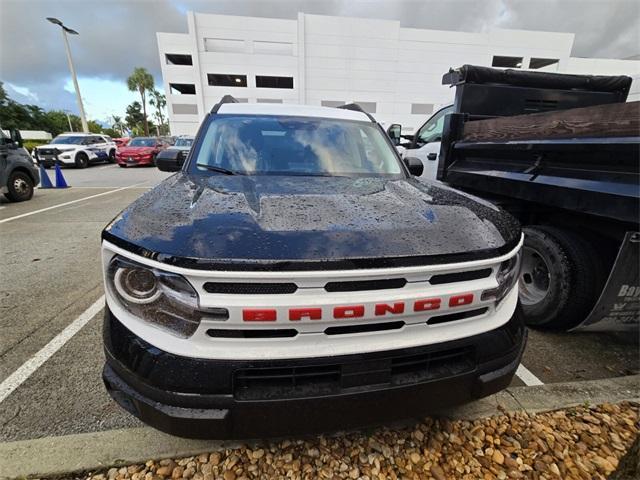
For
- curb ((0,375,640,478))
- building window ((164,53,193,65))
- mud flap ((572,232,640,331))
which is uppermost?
building window ((164,53,193,65))

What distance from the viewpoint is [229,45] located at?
37.1 meters

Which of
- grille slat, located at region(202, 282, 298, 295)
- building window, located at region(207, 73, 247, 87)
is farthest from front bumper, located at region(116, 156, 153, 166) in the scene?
building window, located at region(207, 73, 247, 87)

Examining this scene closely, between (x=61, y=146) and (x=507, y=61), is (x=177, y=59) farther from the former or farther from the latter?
(x=507, y=61)

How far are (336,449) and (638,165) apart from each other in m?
2.14

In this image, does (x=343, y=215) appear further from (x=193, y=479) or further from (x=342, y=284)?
(x=193, y=479)

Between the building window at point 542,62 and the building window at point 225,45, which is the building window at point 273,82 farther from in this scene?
the building window at point 542,62

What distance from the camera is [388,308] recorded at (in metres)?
1.20

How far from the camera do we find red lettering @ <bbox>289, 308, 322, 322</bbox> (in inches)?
44.5

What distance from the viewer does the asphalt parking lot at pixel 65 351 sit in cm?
185

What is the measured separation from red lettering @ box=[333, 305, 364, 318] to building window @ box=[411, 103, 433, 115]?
140 feet

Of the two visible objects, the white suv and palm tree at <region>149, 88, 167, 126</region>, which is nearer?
the white suv

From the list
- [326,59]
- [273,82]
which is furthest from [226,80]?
[326,59]

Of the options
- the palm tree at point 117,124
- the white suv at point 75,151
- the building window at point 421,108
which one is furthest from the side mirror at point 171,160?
the palm tree at point 117,124

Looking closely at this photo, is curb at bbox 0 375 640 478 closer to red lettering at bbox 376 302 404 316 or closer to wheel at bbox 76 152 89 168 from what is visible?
red lettering at bbox 376 302 404 316
